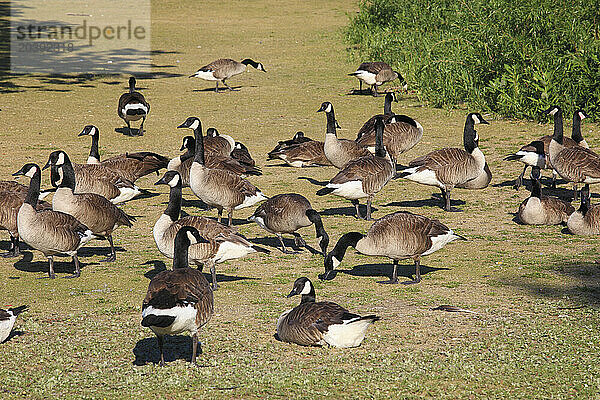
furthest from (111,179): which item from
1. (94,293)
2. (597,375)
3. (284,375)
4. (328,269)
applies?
(597,375)

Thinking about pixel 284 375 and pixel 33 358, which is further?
pixel 33 358

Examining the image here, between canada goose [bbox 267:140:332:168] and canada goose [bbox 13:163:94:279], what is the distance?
21.4ft

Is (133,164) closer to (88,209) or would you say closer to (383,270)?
(88,209)

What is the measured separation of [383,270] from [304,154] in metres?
5.79

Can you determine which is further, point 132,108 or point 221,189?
point 132,108

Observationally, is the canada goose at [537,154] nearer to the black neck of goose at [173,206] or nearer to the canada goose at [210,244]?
the canada goose at [210,244]

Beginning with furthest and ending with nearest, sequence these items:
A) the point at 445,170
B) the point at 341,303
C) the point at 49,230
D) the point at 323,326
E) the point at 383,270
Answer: the point at 445,170 → the point at 383,270 → the point at 49,230 → the point at 341,303 → the point at 323,326

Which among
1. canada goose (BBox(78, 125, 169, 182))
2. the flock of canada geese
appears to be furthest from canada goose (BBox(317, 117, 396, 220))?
canada goose (BBox(78, 125, 169, 182))

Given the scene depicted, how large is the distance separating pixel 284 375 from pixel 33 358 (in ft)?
8.06

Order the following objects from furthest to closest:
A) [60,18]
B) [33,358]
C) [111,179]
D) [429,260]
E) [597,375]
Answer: [60,18], [111,179], [429,260], [33,358], [597,375]

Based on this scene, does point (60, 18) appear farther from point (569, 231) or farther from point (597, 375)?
point (597, 375)

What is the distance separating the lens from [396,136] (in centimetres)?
1541

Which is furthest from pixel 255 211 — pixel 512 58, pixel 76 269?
pixel 512 58

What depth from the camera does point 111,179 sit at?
→ 1246cm
